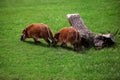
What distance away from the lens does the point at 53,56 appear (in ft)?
39.8

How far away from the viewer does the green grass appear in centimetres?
1037

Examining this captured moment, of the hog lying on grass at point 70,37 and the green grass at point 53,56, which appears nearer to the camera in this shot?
the green grass at point 53,56

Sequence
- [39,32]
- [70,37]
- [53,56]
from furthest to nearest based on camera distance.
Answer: [39,32] < [70,37] < [53,56]

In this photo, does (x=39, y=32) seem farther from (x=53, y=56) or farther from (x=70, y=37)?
(x=53, y=56)

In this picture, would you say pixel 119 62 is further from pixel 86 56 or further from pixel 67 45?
pixel 67 45

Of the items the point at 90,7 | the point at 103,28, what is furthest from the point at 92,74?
the point at 90,7

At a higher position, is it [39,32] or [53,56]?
[39,32]

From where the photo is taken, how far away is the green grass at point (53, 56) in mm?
10367

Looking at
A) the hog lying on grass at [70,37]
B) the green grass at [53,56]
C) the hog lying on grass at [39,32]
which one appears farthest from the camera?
the hog lying on grass at [39,32]

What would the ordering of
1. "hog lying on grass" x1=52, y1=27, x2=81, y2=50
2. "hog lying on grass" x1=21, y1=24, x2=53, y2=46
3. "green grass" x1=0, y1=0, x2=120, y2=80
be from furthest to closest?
"hog lying on grass" x1=21, y1=24, x2=53, y2=46, "hog lying on grass" x1=52, y1=27, x2=81, y2=50, "green grass" x1=0, y1=0, x2=120, y2=80

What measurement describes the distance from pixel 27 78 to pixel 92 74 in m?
2.05

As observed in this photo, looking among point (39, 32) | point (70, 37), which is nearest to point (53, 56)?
point (70, 37)

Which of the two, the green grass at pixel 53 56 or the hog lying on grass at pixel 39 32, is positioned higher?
the hog lying on grass at pixel 39 32

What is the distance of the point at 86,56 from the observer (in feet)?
40.0
